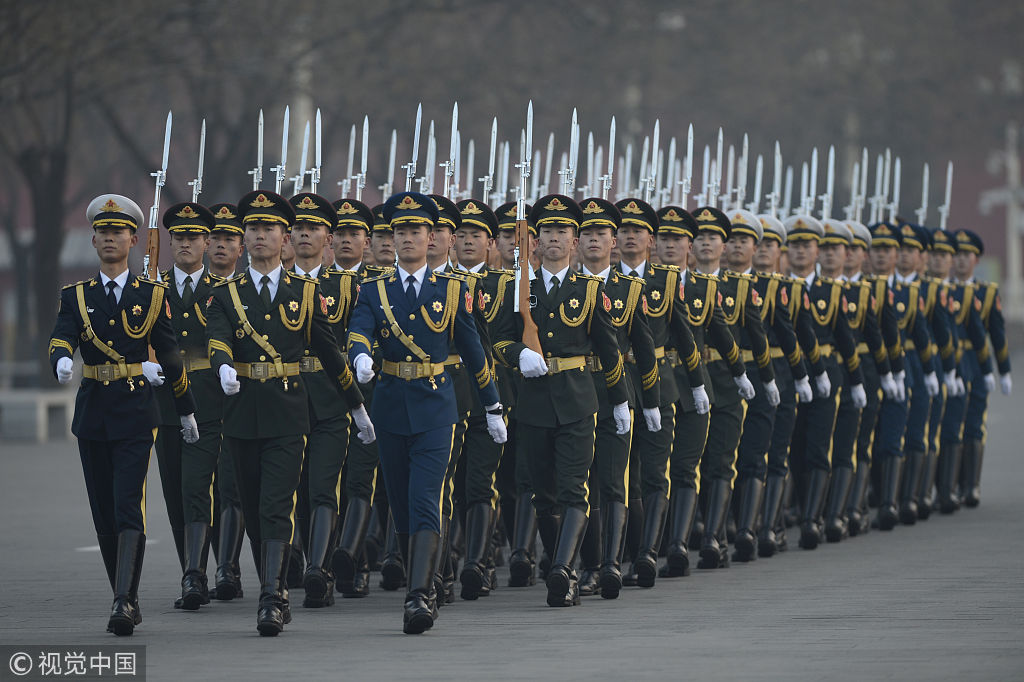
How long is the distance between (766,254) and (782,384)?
38.8 inches

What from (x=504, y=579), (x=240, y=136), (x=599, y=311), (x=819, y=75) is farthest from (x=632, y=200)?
(x=819, y=75)

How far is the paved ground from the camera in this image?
850 centimetres

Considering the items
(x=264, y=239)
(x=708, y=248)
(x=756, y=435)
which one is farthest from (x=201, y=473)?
(x=756, y=435)

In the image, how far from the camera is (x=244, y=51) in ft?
110

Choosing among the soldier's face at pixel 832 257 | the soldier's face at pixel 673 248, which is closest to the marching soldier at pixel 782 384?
the soldier's face at pixel 832 257

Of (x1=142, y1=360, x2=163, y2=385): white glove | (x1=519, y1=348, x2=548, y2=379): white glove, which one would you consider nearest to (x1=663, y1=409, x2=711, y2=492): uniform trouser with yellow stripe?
(x1=519, y1=348, x2=548, y2=379): white glove

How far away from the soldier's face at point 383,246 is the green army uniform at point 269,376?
143 centimetres

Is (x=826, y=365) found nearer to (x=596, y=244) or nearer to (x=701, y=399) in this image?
(x=701, y=399)

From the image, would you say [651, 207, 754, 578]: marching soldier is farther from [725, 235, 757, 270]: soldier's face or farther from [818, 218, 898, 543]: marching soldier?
[818, 218, 898, 543]: marching soldier

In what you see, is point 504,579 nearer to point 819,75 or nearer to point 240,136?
point 240,136

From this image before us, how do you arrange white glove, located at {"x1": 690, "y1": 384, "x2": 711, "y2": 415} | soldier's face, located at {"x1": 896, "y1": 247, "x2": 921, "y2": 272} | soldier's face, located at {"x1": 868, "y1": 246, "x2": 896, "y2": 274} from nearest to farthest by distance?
white glove, located at {"x1": 690, "y1": 384, "x2": 711, "y2": 415} < soldier's face, located at {"x1": 868, "y1": 246, "x2": 896, "y2": 274} < soldier's face, located at {"x1": 896, "y1": 247, "x2": 921, "y2": 272}

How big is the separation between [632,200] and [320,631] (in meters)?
3.27

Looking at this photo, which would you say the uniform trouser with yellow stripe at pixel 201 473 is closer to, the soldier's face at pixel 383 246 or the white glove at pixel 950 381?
the soldier's face at pixel 383 246

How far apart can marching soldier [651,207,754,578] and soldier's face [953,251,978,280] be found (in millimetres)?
4662
